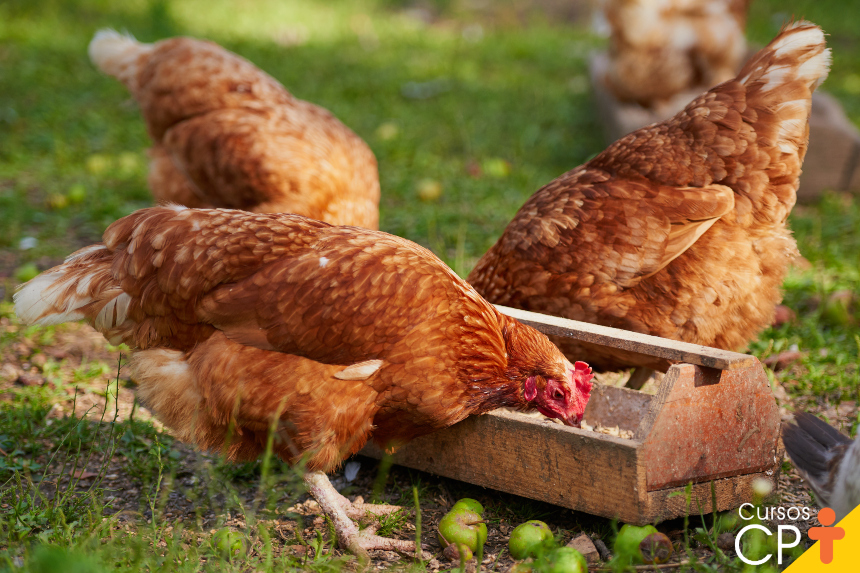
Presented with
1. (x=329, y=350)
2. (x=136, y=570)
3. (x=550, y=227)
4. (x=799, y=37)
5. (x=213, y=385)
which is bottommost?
(x=136, y=570)

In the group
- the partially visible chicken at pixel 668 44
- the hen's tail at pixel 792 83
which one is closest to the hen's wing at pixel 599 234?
the hen's tail at pixel 792 83

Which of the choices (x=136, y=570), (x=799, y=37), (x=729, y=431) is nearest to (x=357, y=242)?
(x=136, y=570)

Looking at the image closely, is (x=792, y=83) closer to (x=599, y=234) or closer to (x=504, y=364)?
(x=599, y=234)

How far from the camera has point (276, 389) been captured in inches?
75.4

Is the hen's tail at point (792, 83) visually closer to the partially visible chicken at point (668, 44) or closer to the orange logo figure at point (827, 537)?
the orange logo figure at point (827, 537)

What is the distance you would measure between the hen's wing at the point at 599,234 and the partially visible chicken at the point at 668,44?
311 centimetres

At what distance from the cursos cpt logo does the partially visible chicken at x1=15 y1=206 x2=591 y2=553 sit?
0.54 meters

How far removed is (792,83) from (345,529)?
214 centimetres

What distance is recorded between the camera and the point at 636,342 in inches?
86.1

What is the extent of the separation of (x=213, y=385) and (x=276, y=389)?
185 millimetres

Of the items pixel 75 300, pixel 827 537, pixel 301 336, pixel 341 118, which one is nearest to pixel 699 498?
pixel 827 537

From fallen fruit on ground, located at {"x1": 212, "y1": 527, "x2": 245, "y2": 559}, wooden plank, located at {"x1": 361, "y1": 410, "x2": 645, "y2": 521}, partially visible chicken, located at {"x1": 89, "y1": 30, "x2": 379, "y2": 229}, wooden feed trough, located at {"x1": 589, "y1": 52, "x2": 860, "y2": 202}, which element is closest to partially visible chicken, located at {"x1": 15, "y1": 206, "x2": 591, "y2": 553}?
wooden plank, located at {"x1": 361, "y1": 410, "x2": 645, "y2": 521}

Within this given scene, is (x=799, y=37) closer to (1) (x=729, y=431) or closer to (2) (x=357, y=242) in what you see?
(1) (x=729, y=431)

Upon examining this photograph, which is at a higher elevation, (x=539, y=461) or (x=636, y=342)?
(x=636, y=342)
